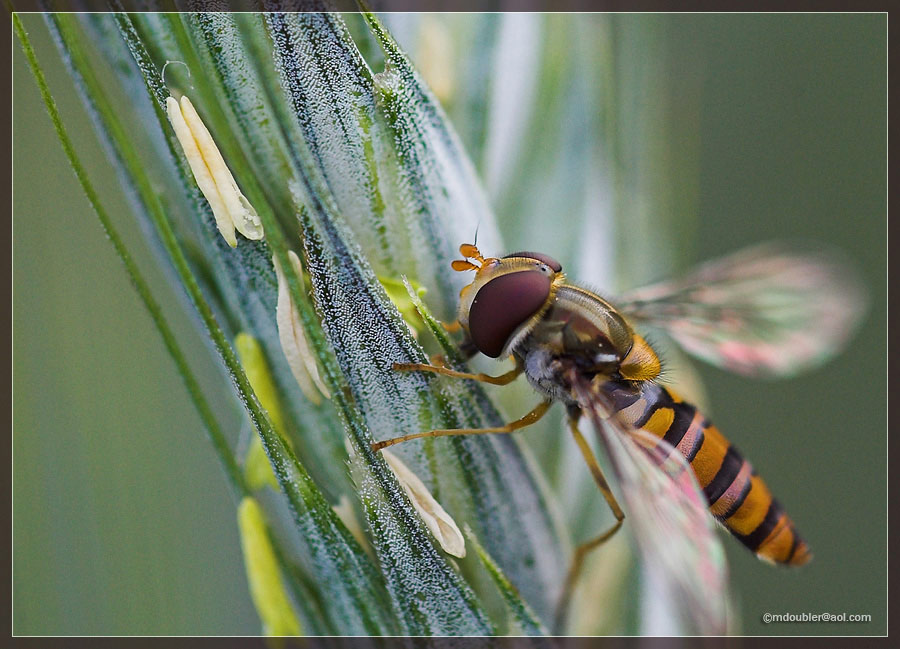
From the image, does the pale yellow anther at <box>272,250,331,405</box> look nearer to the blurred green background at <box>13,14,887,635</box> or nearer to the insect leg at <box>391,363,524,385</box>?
the insect leg at <box>391,363,524,385</box>

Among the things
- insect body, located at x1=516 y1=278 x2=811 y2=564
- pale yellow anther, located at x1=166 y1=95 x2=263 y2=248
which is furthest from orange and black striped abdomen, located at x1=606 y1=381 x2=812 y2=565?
pale yellow anther, located at x1=166 y1=95 x2=263 y2=248

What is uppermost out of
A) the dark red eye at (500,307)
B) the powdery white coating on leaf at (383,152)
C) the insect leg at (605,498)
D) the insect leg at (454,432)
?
the powdery white coating on leaf at (383,152)

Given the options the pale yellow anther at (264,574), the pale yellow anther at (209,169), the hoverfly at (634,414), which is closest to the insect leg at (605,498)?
the hoverfly at (634,414)

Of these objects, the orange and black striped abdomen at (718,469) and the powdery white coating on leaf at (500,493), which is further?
the orange and black striped abdomen at (718,469)

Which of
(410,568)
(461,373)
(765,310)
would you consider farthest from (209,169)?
(765,310)

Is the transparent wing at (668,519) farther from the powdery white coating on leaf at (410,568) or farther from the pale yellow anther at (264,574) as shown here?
the pale yellow anther at (264,574)

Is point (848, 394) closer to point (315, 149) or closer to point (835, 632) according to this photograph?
point (835, 632)
